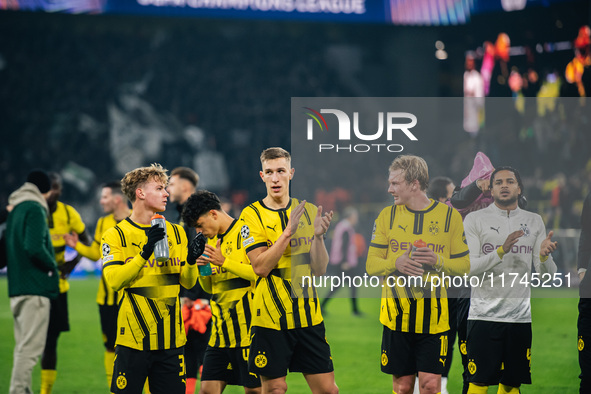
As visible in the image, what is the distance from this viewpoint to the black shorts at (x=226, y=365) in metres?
5.38

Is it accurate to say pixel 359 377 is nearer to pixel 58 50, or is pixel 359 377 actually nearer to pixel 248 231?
pixel 248 231

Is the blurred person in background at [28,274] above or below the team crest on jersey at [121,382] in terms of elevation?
above

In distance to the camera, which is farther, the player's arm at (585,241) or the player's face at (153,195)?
the player's arm at (585,241)

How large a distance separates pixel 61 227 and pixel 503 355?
15.6 ft

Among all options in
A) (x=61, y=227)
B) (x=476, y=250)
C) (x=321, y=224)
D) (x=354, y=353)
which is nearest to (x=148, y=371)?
(x=321, y=224)

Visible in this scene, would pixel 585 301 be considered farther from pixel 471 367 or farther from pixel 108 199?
pixel 108 199

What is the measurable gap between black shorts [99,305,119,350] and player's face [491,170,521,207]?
400 cm

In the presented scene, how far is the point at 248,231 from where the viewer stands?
5012 mm

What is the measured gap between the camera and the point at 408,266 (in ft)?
16.5

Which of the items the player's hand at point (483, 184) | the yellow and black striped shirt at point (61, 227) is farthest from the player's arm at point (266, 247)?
the yellow and black striped shirt at point (61, 227)

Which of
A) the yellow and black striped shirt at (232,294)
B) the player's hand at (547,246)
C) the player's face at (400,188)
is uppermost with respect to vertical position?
the player's face at (400,188)

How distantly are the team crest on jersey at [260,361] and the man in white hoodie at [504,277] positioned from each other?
64.2 inches

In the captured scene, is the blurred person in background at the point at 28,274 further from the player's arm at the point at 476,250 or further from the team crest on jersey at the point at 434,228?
the player's arm at the point at 476,250

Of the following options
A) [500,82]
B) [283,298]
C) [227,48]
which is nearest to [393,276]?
[283,298]
